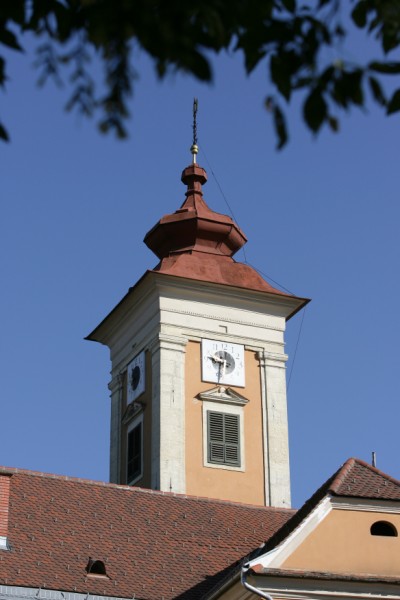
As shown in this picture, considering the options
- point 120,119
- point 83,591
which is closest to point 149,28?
point 120,119

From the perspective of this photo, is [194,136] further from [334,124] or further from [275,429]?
[334,124]

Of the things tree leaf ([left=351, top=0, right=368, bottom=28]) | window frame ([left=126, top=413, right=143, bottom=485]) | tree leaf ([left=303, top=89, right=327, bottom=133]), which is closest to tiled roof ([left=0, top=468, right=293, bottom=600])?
window frame ([left=126, top=413, right=143, bottom=485])

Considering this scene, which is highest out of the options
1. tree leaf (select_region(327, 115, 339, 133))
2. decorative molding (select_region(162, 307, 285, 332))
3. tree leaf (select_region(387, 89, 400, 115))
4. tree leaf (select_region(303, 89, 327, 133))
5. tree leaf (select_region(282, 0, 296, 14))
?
decorative molding (select_region(162, 307, 285, 332))

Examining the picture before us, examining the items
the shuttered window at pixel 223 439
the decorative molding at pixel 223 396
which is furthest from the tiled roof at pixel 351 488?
the decorative molding at pixel 223 396

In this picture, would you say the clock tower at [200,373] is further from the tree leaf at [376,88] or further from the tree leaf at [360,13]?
the tree leaf at [376,88]

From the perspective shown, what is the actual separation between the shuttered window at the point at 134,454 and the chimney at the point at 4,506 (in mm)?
9620

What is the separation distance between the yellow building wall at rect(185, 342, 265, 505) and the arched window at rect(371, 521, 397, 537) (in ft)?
36.4

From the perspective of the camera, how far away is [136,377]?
1293 inches

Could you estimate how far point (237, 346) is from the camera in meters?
32.6

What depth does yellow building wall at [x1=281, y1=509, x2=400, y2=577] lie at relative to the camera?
18031 millimetres

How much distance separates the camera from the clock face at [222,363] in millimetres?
31798

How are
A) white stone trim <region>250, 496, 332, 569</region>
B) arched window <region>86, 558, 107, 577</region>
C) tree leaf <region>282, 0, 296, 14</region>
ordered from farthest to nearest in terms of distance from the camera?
arched window <region>86, 558, 107, 577</region> < white stone trim <region>250, 496, 332, 569</region> < tree leaf <region>282, 0, 296, 14</region>

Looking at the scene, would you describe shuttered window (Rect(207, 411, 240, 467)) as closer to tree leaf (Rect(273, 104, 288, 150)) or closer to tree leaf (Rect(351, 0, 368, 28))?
tree leaf (Rect(351, 0, 368, 28))

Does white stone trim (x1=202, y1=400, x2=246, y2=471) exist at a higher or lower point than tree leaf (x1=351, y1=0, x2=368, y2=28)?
higher
